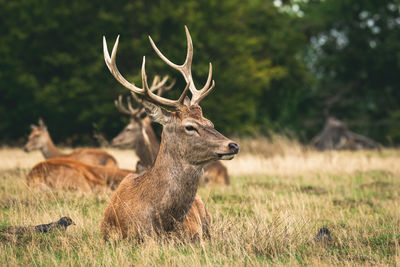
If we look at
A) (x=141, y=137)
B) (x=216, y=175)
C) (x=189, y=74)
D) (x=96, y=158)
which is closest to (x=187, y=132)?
(x=189, y=74)

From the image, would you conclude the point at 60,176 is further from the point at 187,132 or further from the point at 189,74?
the point at 187,132

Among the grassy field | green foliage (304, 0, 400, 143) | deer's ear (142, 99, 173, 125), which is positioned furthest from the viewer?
green foliage (304, 0, 400, 143)

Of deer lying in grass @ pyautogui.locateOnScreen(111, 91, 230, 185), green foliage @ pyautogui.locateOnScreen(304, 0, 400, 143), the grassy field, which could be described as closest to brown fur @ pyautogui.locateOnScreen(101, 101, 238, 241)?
the grassy field

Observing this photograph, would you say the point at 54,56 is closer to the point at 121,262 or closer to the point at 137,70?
the point at 137,70

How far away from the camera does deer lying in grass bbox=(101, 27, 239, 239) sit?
4145mm

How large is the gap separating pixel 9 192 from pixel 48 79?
48.7ft

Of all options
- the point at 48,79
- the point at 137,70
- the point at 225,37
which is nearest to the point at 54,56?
the point at 48,79

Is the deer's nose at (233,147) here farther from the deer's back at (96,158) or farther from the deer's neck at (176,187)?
the deer's back at (96,158)

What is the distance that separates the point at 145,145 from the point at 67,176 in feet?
7.63

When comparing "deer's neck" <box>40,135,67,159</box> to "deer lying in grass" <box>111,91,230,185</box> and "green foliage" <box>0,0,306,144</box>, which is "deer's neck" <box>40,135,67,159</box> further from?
"green foliage" <box>0,0,306,144</box>

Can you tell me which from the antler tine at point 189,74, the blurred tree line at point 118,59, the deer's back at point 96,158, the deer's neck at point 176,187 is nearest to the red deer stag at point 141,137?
the deer's back at point 96,158

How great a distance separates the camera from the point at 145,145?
965cm

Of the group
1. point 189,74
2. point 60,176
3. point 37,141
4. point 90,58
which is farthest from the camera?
point 90,58

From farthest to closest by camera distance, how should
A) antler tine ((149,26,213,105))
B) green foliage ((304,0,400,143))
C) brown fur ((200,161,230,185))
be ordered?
green foliage ((304,0,400,143)) → brown fur ((200,161,230,185)) → antler tine ((149,26,213,105))
